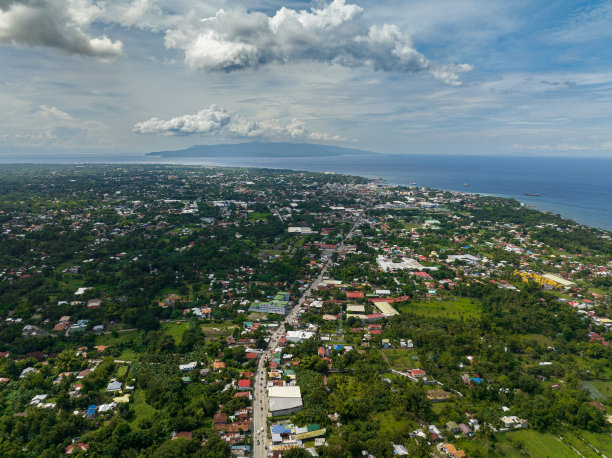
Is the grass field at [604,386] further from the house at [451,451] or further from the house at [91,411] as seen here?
the house at [91,411]

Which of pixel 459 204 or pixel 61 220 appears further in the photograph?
pixel 459 204

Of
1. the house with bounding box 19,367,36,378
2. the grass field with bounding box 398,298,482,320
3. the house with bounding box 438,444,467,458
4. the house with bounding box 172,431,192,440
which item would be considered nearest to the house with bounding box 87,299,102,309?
the house with bounding box 19,367,36,378

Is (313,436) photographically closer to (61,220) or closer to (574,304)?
(574,304)

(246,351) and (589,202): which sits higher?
(589,202)

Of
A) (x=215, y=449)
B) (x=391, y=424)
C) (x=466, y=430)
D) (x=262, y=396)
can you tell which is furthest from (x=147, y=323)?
(x=466, y=430)

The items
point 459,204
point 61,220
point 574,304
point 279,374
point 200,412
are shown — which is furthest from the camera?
point 459,204

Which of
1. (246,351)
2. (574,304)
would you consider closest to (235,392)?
(246,351)

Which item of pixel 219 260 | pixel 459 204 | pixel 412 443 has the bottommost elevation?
pixel 412 443
